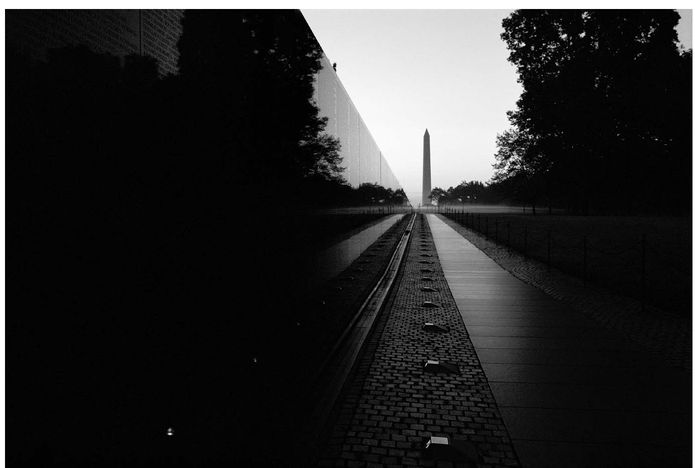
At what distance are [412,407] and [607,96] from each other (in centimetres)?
2827

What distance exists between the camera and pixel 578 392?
4.11m

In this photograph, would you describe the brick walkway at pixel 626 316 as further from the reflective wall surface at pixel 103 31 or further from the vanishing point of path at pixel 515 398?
the reflective wall surface at pixel 103 31

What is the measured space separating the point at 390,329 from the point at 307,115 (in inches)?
110

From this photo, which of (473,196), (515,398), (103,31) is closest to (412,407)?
(515,398)

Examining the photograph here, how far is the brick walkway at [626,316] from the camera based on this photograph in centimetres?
529

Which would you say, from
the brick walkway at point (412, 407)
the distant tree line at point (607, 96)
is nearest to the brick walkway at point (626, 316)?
the brick walkway at point (412, 407)

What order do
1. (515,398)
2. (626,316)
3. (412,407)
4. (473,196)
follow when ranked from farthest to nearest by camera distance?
(473,196)
(626,316)
(515,398)
(412,407)

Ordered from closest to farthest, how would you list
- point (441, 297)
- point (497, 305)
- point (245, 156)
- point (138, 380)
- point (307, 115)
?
point (138, 380)
point (245, 156)
point (307, 115)
point (497, 305)
point (441, 297)

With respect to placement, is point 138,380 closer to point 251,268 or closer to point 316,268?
point 251,268

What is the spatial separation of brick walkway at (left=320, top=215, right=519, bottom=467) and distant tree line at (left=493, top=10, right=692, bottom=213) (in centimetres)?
2409

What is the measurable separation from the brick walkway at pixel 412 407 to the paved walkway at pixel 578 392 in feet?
0.48

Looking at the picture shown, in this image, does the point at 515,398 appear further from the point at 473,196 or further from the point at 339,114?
the point at 473,196

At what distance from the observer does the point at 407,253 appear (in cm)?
1612

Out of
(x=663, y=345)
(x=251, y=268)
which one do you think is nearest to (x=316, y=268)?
(x=251, y=268)
